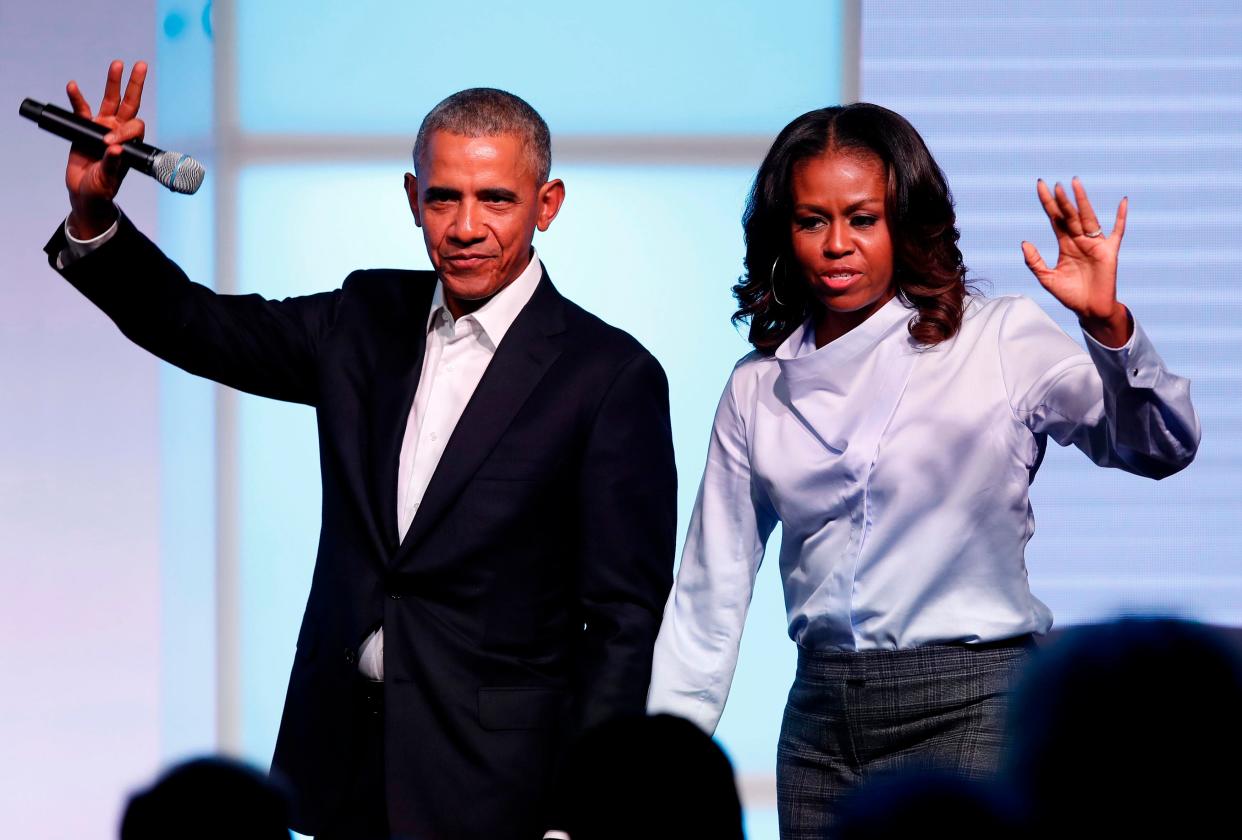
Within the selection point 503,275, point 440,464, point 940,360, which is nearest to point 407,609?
point 440,464

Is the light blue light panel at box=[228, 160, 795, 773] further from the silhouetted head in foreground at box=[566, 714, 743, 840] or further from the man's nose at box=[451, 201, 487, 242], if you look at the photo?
the silhouetted head in foreground at box=[566, 714, 743, 840]

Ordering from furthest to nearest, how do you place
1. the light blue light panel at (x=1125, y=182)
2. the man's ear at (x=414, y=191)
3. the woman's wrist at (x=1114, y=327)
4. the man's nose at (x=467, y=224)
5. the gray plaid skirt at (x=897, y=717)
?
1. the light blue light panel at (x=1125, y=182)
2. the man's ear at (x=414, y=191)
3. the man's nose at (x=467, y=224)
4. the gray plaid skirt at (x=897, y=717)
5. the woman's wrist at (x=1114, y=327)

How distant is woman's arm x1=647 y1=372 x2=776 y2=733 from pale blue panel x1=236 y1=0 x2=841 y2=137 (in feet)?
6.49

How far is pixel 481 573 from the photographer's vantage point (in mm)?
2186

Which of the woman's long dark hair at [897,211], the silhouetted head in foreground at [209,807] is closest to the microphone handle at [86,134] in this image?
the woman's long dark hair at [897,211]

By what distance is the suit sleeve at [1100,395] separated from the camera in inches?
76.3

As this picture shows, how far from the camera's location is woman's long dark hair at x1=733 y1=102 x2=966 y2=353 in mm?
2170

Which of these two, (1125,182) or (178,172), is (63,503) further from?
(1125,182)

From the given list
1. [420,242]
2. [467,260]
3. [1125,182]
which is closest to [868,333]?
[467,260]

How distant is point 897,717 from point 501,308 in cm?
75

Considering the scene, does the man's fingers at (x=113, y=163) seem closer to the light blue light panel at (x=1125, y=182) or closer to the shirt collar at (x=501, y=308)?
the shirt collar at (x=501, y=308)

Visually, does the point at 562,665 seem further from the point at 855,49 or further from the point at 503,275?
the point at 855,49

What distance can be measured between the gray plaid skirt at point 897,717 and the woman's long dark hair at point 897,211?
1.31 ft

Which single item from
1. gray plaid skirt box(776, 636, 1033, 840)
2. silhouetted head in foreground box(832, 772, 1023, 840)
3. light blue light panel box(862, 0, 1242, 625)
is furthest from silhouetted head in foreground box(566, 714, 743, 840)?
light blue light panel box(862, 0, 1242, 625)
